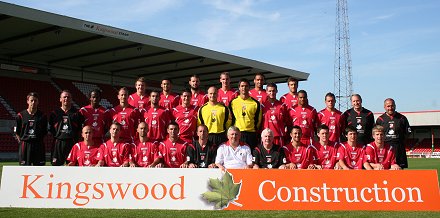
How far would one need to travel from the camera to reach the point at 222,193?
557cm

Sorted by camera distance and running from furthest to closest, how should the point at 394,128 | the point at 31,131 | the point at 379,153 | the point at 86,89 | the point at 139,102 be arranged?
1. the point at 86,89
2. the point at 139,102
3. the point at 394,128
4. the point at 31,131
5. the point at 379,153

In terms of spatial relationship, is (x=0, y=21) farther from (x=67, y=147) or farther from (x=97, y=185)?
(x=97, y=185)

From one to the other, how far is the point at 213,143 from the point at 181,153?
61cm

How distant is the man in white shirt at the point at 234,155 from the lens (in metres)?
A: 6.38

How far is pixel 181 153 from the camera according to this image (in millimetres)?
7027

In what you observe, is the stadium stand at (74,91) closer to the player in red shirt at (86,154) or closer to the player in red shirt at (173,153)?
the player in red shirt at (86,154)

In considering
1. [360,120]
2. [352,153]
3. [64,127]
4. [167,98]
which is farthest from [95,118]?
[360,120]

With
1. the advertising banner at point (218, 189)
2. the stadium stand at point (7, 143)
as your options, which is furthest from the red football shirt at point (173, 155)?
the stadium stand at point (7, 143)

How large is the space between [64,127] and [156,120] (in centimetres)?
171

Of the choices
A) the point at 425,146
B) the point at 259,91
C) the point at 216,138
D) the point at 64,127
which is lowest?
the point at 425,146

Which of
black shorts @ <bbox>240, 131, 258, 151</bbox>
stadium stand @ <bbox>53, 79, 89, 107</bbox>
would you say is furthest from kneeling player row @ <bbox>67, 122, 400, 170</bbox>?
stadium stand @ <bbox>53, 79, 89, 107</bbox>

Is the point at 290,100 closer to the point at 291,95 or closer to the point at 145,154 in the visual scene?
the point at 291,95

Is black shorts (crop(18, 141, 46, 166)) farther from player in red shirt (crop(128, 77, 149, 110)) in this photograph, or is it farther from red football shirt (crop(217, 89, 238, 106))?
red football shirt (crop(217, 89, 238, 106))

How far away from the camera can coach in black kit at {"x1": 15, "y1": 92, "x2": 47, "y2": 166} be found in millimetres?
7547
